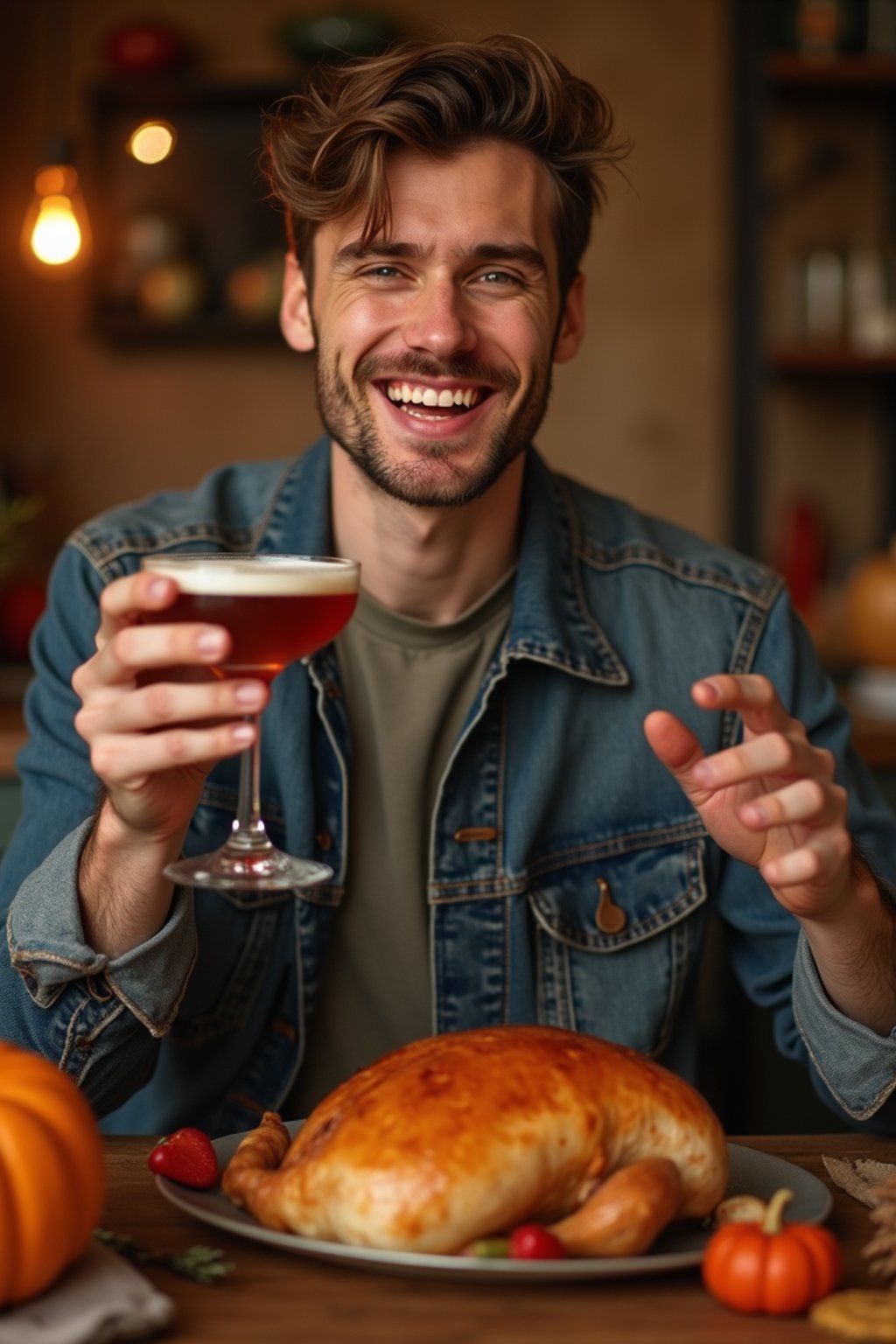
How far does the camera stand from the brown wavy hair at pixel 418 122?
1.65 meters

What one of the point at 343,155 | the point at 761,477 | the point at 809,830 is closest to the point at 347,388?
the point at 343,155

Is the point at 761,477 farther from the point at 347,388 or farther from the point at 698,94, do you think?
the point at 347,388

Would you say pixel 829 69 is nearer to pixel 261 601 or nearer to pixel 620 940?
pixel 620 940

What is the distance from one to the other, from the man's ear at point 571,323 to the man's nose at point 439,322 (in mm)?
256

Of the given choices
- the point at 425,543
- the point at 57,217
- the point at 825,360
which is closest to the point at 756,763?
the point at 425,543

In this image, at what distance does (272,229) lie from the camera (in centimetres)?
397

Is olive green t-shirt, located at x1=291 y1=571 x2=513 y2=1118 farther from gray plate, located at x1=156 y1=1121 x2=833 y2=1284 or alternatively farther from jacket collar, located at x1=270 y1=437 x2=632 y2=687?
gray plate, located at x1=156 y1=1121 x2=833 y2=1284

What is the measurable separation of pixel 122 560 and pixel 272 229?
2359mm

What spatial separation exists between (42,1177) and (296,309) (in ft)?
4.06

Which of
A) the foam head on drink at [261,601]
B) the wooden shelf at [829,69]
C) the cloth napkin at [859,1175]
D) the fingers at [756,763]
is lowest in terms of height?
the cloth napkin at [859,1175]

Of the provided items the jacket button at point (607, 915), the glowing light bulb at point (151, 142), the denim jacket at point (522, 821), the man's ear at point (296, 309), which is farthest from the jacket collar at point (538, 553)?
the glowing light bulb at point (151, 142)

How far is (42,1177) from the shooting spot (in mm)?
898

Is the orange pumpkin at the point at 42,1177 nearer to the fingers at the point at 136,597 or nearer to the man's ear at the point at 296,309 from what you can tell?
the fingers at the point at 136,597

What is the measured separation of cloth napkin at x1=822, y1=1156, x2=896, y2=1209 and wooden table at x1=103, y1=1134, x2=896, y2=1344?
0.11m
